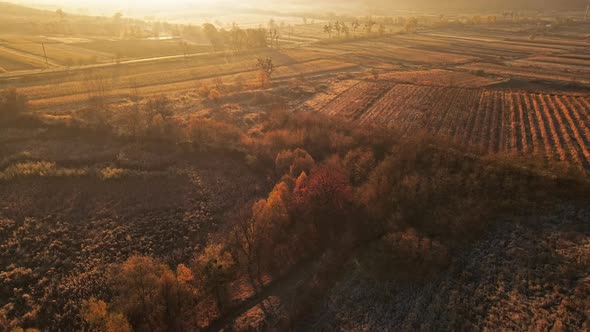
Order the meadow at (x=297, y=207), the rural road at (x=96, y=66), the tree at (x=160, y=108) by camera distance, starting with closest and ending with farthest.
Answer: the meadow at (x=297, y=207) < the tree at (x=160, y=108) < the rural road at (x=96, y=66)

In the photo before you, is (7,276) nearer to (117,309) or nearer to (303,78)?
(117,309)

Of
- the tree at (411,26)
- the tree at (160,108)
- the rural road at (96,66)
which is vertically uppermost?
the tree at (411,26)

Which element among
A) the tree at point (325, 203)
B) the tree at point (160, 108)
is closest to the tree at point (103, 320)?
the tree at point (325, 203)

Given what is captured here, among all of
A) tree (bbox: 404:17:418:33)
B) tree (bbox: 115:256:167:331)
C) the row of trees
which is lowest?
tree (bbox: 115:256:167:331)

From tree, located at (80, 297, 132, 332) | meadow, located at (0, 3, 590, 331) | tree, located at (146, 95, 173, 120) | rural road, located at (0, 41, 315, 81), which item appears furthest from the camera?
rural road, located at (0, 41, 315, 81)

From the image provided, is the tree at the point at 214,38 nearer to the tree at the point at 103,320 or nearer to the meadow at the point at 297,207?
the meadow at the point at 297,207

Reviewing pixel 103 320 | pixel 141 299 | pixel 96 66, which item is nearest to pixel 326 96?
pixel 141 299

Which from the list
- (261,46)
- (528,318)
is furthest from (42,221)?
(261,46)

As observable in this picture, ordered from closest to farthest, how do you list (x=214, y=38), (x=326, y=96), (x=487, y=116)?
(x=487, y=116) < (x=326, y=96) < (x=214, y=38)

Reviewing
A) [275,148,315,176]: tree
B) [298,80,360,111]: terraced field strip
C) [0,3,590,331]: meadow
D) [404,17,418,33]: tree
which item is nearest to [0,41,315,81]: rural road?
[0,3,590,331]: meadow

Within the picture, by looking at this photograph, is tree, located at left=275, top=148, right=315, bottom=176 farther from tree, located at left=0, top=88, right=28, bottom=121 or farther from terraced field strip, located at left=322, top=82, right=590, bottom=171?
tree, located at left=0, top=88, right=28, bottom=121

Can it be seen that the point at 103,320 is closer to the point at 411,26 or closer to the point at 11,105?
the point at 11,105

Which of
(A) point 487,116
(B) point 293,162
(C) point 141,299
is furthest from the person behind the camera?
(A) point 487,116
